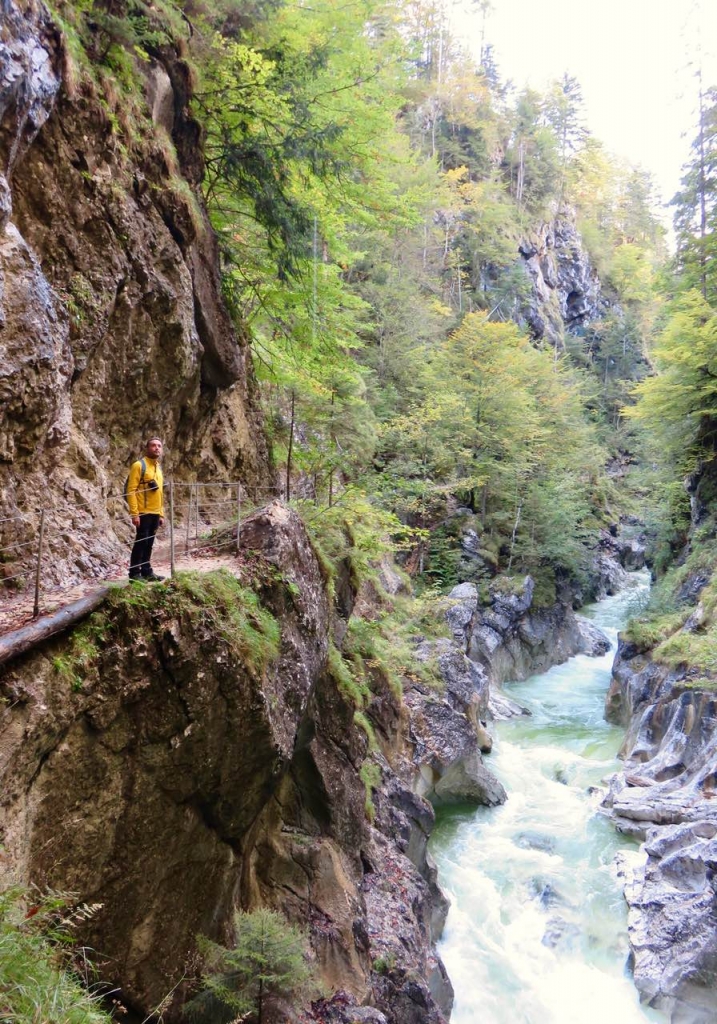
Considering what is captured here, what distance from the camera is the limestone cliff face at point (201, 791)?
410cm

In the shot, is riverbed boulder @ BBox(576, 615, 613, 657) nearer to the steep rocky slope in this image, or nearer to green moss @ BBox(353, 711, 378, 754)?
the steep rocky slope

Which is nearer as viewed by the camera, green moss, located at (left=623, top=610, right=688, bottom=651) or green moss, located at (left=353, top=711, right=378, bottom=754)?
green moss, located at (left=353, top=711, right=378, bottom=754)

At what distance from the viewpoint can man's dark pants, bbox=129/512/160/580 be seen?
17.9 ft

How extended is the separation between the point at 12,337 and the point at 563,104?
61.3m

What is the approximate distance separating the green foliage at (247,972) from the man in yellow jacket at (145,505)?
11.0 feet

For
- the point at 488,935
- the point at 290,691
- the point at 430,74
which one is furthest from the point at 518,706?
the point at 430,74

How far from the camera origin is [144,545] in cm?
555

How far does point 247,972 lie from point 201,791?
1648mm

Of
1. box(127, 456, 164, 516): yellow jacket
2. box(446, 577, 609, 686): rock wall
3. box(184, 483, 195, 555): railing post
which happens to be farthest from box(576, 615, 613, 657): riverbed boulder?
box(127, 456, 164, 516): yellow jacket

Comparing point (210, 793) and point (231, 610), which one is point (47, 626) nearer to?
point (231, 610)

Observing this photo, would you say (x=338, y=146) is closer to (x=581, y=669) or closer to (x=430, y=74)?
(x=581, y=669)

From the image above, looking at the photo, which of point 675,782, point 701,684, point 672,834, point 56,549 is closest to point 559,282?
point 701,684

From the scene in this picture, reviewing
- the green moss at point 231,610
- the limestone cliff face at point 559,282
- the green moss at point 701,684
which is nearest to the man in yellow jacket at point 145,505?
the green moss at point 231,610

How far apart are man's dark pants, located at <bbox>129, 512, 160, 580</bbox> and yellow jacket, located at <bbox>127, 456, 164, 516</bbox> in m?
0.07
